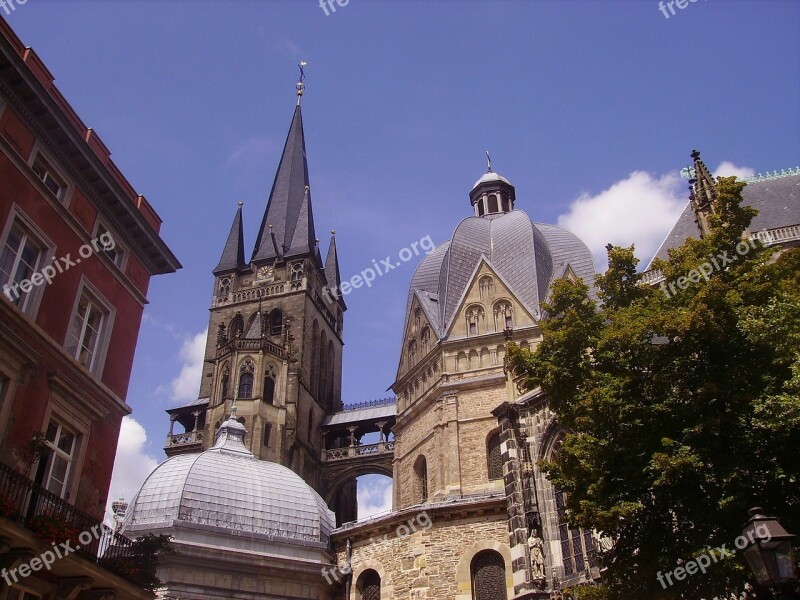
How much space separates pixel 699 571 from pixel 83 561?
34.4ft

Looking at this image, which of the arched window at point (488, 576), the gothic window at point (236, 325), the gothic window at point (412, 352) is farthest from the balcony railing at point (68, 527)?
the gothic window at point (236, 325)

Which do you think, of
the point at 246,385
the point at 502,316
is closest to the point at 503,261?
the point at 502,316

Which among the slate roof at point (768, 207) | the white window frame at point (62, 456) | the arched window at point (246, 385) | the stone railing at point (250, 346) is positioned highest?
the stone railing at point (250, 346)

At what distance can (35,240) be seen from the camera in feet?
48.8

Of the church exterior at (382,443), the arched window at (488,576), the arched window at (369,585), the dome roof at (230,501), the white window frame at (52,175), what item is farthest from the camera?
the arched window at (369,585)

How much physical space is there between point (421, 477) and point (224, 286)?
103 ft

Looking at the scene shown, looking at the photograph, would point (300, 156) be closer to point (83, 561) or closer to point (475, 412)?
point (475, 412)

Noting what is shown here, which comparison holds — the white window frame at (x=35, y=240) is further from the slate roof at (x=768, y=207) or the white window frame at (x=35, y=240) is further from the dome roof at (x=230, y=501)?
the slate roof at (x=768, y=207)

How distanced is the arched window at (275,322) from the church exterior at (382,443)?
0.11m

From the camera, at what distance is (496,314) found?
36.1m

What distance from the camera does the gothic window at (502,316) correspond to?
35.5 m

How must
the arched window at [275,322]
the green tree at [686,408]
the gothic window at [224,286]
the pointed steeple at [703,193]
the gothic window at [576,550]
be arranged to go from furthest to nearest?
the gothic window at [224,286], the arched window at [275,322], the pointed steeple at [703,193], the gothic window at [576,550], the green tree at [686,408]

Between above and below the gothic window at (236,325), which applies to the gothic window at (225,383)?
below

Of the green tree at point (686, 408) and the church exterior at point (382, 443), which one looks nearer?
the green tree at point (686, 408)
